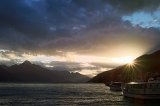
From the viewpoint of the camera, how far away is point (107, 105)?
9188 centimetres

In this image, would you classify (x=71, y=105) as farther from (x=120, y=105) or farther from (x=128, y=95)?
(x=128, y=95)

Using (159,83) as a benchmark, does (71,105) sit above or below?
below

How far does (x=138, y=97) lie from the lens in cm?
10600

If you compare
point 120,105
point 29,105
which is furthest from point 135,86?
point 29,105

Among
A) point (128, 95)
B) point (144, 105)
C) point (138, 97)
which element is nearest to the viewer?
point (144, 105)

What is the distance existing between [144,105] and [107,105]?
10.8 m

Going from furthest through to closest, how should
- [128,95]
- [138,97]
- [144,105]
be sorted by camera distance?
[128,95] < [138,97] < [144,105]

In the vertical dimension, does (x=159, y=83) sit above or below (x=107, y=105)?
above

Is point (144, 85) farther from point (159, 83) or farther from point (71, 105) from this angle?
point (71, 105)

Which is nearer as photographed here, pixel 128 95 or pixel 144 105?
pixel 144 105

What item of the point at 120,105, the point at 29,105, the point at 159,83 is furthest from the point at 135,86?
the point at 29,105

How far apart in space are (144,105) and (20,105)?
3510cm

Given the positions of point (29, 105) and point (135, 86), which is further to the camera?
point (135, 86)

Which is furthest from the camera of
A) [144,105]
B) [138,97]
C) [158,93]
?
[138,97]
